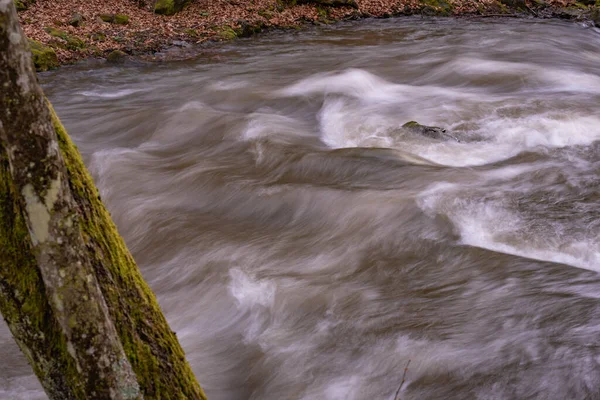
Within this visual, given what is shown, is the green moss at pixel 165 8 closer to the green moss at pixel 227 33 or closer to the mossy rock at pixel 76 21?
the green moss at pixel 227 33

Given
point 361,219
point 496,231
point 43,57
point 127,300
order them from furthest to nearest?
point 43,57, point 361,219, point 496,231, point 127,300

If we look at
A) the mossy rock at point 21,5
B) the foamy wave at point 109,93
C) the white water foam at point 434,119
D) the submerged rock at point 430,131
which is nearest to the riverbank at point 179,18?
the mossy rock at point 21,5

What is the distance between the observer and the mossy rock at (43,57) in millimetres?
12445

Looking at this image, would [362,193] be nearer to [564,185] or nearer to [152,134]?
[564,185]

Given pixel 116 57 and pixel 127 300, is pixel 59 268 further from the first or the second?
pixel 116 57

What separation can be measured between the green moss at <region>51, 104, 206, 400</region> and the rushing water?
2.02m

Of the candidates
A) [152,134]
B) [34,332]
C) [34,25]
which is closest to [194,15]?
[34,25]

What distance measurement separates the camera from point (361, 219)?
252 inches

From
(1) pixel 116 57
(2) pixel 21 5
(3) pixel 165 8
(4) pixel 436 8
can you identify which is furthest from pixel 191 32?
(4) pixel 436 8

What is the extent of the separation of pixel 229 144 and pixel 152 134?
4.65 feet

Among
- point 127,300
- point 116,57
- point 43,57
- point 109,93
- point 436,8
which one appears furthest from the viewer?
point 436,8

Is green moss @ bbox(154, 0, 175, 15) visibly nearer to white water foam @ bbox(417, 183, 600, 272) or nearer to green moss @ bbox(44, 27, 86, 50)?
green moss @ bbox(44, 27, 86, 50)

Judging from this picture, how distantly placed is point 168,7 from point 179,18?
51cm

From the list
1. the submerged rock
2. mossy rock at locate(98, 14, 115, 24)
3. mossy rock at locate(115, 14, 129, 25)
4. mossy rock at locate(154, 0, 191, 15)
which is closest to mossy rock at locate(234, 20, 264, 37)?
mossy rock at locate(154, 0, 191, 15)
